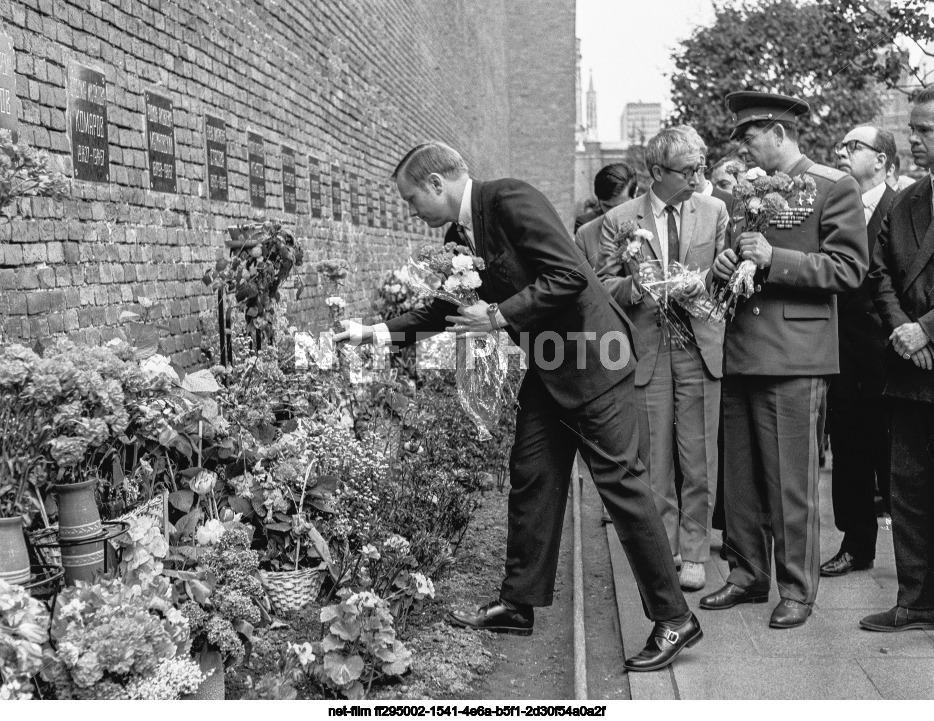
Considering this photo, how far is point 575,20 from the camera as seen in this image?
31703 millimetres

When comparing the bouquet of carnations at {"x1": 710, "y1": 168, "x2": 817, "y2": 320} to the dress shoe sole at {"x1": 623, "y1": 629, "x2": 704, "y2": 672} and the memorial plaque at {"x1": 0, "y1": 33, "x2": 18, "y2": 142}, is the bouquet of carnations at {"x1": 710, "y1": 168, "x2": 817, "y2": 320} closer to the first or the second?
the dress shoe sole at {"x1": 623, "y1": 629, "x2": 704, "y2": 672}

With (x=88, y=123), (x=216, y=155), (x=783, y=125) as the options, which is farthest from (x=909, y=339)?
(x=216, y=155)

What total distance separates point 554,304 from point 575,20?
29.6 meters

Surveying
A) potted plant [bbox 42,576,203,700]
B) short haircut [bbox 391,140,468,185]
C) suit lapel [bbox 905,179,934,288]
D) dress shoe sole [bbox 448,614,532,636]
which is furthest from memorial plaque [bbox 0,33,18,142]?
suit lapel [bbox 905,179,934,288]

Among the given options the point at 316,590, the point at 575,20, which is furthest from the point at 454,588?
the point at 575,20

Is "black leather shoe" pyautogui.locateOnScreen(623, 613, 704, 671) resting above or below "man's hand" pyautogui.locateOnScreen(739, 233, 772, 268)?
below

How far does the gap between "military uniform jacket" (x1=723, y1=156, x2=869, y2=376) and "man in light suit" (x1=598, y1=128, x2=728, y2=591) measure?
73 centimetres

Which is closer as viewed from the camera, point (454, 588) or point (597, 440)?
point (597, 440)

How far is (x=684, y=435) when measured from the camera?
5.68 meters

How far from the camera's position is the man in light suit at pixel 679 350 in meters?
5.44

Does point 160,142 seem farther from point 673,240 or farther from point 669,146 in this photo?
point 673,240

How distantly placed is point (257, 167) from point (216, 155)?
2.74 ft

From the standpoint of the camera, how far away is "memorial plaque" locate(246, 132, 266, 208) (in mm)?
6746
